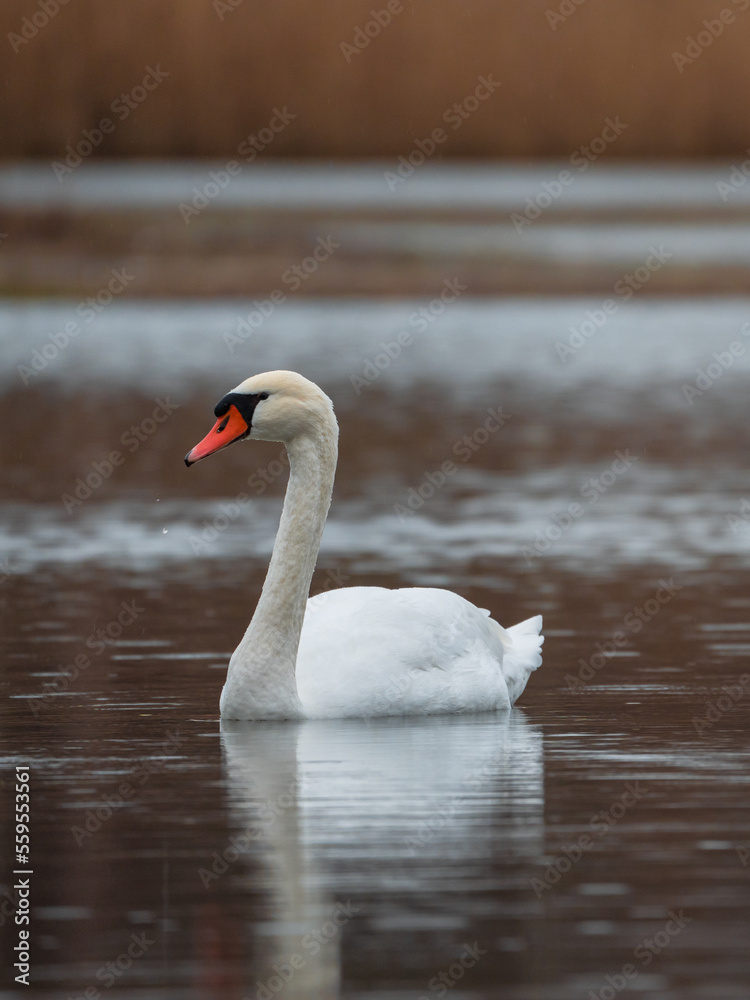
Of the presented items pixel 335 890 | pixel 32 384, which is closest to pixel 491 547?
pixel 335 890

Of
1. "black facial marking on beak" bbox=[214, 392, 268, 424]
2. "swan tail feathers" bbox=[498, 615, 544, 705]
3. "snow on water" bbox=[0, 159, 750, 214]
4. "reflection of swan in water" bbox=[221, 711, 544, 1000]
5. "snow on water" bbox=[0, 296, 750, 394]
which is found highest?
"snow on water" bbox=[0, 159, 750, 214]

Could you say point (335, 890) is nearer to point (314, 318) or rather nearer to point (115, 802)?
point (115, 802)

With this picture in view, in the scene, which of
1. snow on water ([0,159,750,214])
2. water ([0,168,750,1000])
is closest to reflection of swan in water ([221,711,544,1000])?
water ([0,168,750,1000])

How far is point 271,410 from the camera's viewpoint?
378 inches

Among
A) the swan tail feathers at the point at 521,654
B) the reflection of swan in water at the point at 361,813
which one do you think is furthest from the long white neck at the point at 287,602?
the swan tail feathers at the point at 521,654

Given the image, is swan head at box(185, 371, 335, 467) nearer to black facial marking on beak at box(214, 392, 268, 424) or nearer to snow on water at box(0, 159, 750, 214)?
black facial marking on beak at box(214, 392, 268, 424)

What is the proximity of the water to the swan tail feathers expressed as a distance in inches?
5.5

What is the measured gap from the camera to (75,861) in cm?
700

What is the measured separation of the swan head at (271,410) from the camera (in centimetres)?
955

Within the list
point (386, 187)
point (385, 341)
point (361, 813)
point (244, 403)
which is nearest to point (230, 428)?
point (244, 403)

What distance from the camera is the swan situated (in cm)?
928

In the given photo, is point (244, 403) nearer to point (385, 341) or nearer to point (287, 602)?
point (287, 602)

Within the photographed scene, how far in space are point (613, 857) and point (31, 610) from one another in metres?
6.03

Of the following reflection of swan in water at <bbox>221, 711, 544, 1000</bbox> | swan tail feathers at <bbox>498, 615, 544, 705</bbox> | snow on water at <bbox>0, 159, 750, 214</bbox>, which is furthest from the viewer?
snow on water at <bbox>0, 159, 750, 214</bbox>
